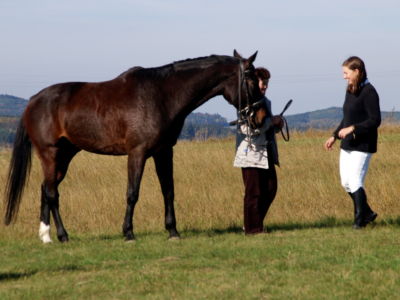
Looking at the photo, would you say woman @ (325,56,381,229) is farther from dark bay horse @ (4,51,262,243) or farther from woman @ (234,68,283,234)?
dark bay horse @ (4,51,262,243)

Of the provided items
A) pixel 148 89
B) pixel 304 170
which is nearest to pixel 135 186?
pixel 148 89

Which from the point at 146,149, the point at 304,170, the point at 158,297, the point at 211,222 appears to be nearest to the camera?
the point at 158,297

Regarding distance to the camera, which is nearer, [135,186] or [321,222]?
[135,186]

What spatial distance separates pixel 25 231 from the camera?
12.2 m

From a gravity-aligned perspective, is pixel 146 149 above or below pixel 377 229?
above

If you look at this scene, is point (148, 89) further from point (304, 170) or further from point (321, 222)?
point (304, 170)

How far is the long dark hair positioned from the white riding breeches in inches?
29.0

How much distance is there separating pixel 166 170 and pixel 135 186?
1.46 ft

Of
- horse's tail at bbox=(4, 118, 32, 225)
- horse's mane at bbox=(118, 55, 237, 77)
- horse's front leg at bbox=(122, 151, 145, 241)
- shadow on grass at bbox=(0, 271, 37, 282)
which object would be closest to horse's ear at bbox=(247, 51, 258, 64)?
horse's mane at bbox=(118, 55, 237, 77)

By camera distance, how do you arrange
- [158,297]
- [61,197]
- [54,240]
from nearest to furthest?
[158,297] → [54,240] → [61,197]

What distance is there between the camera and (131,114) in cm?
1028

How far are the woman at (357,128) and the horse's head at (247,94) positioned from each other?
2.88 ft

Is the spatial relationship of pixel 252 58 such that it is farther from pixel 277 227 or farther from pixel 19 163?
pixel 19 163

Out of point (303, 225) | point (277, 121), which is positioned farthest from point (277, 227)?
point (277, 121)
